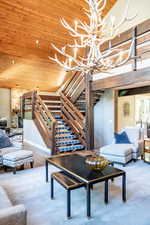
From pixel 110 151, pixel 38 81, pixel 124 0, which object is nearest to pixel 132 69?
pixel 110 151

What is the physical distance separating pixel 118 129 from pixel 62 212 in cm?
493

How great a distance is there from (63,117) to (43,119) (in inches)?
37.5

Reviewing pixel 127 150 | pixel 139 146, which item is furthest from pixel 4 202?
pixel 139 146

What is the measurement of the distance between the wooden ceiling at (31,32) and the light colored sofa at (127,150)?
4.27 metres

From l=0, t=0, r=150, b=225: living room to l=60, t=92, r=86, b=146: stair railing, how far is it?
A: 0.12ft

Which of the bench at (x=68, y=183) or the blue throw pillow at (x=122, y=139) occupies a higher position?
the blue throw pillow at (x=122, y=139)

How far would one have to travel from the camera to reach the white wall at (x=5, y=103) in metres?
10.1

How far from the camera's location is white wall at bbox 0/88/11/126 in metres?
10.1

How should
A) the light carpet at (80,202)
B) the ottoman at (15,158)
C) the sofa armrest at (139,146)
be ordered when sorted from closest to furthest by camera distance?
the light carpet at (80,202), the ottoman at (15,158), the sofa armrest at (139,146)

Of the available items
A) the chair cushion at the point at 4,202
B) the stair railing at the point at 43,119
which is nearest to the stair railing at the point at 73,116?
the stair railing at the point at 43,119

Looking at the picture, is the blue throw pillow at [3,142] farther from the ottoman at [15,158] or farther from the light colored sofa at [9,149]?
the ottoman at [15,158]

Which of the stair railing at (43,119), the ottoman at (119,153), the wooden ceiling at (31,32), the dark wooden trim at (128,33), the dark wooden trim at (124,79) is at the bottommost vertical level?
the ottoman at (119,153)

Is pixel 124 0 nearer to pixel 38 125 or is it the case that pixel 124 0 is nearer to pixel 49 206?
pixel 38 125

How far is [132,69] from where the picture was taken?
4.21 metres
